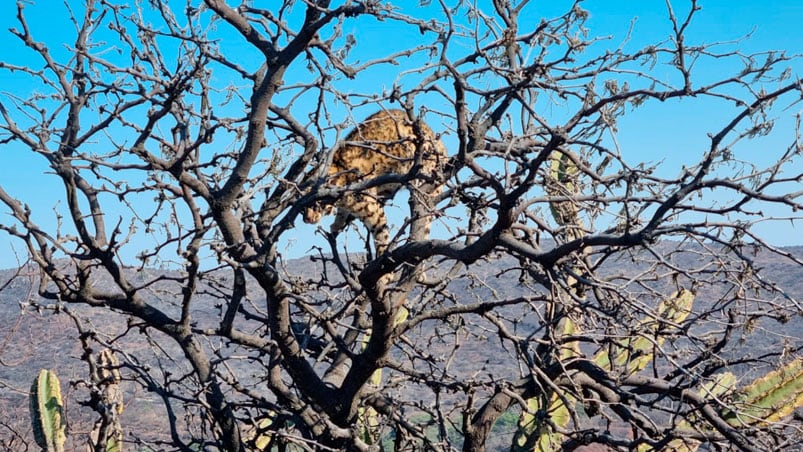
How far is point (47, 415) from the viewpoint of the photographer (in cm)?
588

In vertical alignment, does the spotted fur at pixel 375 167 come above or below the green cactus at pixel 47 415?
above

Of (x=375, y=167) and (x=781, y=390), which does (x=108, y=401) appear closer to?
(x=375, y=167)

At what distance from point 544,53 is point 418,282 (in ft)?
4.37

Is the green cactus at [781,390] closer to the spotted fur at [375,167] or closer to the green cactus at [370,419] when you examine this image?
the green cactus at [370,419]

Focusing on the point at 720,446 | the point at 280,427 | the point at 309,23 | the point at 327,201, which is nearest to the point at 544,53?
the point at 309,23

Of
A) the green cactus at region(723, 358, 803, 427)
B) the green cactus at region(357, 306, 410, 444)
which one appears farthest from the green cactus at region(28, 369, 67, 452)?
the green cactus at region(723, 358, 803, 427)

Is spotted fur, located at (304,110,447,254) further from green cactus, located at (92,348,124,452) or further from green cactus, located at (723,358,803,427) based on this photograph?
green cactus, located at (723,358,803,427)

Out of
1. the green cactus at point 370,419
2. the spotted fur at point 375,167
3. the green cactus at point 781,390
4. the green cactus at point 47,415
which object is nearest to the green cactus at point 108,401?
the green cactus at point 47,415

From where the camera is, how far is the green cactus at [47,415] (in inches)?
230

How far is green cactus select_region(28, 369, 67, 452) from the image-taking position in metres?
5.85

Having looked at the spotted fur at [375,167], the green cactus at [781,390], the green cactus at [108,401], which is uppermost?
the spotted fur at [375,167]

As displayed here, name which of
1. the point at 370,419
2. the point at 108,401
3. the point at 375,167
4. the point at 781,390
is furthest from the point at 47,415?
the point at 781,390

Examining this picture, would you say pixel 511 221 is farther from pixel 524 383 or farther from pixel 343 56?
pixel 524 383

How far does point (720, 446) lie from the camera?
13.0 ft
